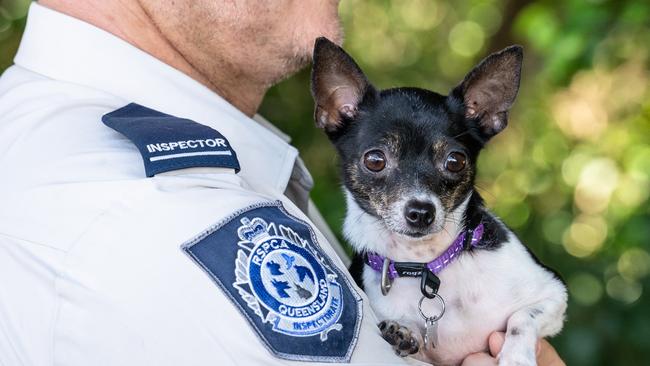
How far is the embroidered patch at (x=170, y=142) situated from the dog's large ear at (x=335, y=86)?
636mm

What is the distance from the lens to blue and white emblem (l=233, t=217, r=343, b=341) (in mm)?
1702

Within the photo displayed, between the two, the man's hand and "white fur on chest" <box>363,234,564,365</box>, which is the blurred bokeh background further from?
the man's hand

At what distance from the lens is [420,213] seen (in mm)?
2445

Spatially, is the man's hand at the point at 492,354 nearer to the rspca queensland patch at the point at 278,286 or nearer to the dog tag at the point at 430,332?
the dog tag at the point at 430,332

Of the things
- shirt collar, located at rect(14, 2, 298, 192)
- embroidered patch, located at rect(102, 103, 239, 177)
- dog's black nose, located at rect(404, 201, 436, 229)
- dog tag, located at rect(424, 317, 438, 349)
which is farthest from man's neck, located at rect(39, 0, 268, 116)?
dog tag, located at rect(424, 317, 438, 349)

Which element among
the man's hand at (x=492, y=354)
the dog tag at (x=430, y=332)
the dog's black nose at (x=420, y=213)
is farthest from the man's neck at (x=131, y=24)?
the man's hand at (x=492, y=354)

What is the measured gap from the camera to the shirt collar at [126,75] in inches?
88.1

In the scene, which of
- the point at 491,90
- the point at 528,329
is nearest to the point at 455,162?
the point at 491,90

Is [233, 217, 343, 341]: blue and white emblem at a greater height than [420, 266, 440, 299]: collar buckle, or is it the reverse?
[233, 217, 343, 341]: blue and white emblem

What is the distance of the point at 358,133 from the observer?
273cm

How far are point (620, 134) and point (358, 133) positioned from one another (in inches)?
95.6

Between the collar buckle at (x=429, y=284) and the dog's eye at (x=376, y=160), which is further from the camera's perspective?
the dog's eye at (x=376, y=160)

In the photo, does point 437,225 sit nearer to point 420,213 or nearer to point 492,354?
point 420,213

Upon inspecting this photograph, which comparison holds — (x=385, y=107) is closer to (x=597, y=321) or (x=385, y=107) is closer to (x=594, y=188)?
(x=597, y=321)
